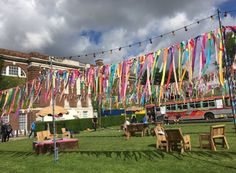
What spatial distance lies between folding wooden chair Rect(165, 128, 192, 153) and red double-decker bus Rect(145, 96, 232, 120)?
15.4 meters

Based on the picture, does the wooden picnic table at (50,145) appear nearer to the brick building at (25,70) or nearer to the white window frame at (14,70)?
the brick building at (25,70)

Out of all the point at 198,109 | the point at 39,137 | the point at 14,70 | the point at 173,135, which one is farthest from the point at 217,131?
the point at 14,70

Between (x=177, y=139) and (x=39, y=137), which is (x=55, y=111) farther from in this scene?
(x=177, y=139)

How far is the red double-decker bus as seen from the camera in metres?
26.2

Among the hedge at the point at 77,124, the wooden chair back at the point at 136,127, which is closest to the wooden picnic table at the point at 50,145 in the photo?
the wooden chair back at the point at 136,127

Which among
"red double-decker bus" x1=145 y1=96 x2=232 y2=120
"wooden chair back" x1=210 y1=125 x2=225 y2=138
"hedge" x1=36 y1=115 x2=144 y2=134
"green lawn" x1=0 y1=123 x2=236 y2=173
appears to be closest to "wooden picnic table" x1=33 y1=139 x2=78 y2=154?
"green lawn" x1=0 y1=123 x2=236 y2=173

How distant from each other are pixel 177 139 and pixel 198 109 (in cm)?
2052

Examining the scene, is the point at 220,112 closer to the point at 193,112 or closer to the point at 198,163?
the point at 193,112

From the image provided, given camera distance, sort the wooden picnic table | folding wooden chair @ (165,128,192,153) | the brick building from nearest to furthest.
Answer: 1. folding wooden chair @ (165,128,192,153)
2. the wooden picnic table
3. the brick building

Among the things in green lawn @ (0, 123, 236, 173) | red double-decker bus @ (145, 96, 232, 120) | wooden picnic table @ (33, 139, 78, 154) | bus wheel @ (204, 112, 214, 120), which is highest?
red double-decker bus @ (145, 96, 232, 120)

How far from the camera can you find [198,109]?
28297 mm

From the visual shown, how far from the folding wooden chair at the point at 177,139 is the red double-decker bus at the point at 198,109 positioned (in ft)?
50.4

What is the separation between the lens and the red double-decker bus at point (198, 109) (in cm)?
2624

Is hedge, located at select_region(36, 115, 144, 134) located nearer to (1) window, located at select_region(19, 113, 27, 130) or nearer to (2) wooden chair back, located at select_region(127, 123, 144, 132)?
(1) window, located at select_region(19, 113, 27, 130)
